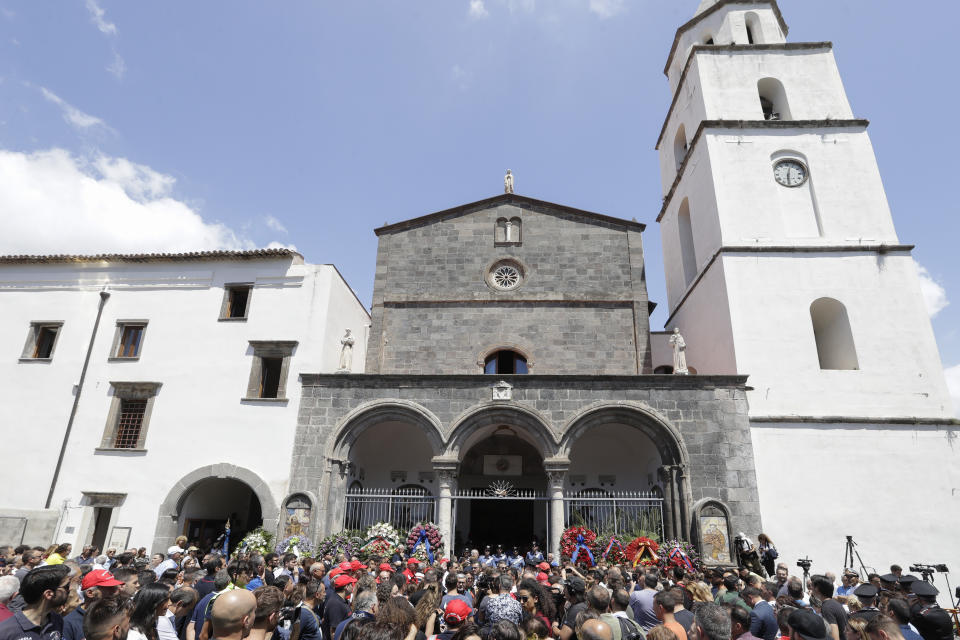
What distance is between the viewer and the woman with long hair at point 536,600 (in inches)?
227

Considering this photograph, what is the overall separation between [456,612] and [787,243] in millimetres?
16395

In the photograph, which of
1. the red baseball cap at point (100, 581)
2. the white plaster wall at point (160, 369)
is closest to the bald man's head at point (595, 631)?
→ the red baseball cap at point (100, 581)

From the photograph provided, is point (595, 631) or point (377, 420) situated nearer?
point (595, 631)

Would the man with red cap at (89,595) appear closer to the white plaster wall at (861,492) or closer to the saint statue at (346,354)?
the saint statue at (346,354)

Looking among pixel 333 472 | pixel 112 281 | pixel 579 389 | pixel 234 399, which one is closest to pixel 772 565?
pixel 579 389

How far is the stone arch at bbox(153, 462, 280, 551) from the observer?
14836 millimetres

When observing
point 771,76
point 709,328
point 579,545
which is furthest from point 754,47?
point 579,545

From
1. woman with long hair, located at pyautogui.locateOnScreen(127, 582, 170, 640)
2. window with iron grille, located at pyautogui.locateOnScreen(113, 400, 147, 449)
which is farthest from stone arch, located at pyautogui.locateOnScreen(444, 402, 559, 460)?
woman with long hair, located at pyautogui.locateOnScreen(127, 582, 170, 640)

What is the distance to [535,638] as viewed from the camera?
454 cm

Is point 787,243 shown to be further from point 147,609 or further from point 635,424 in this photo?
point 147,609

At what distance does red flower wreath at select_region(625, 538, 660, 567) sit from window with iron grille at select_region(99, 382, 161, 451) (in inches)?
543

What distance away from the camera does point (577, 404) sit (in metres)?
15.4

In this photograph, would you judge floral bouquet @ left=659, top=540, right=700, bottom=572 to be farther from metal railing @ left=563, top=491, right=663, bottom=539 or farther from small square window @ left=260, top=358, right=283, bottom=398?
small square window @ left=260, top=358, right=283, bottom=398

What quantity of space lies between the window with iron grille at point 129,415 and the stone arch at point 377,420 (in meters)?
5.80
